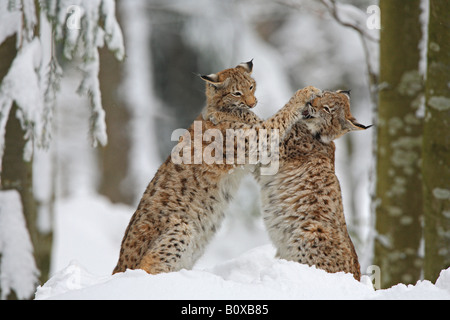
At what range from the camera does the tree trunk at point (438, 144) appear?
14.8 ft

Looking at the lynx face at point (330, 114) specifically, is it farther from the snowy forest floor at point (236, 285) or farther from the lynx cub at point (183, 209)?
the snowy forest floor at point (236, 285)

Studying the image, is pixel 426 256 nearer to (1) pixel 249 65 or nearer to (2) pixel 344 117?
(2) pixel 344 117

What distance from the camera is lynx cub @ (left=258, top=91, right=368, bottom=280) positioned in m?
4.25

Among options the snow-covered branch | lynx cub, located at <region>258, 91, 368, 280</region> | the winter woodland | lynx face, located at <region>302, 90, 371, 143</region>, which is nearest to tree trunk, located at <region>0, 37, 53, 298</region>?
the winter woodland

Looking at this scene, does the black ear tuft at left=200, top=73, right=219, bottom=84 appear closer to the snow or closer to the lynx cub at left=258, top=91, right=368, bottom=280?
the lynx cub at left=258, top=91, right=368, bottom=280

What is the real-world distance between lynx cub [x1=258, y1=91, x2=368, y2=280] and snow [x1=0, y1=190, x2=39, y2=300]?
2.08 metres

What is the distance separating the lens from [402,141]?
5.58 metres

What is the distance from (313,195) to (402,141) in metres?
1.58

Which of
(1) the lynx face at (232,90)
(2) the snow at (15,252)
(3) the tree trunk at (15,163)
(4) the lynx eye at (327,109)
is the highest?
(1) the lynx face at (232,90)

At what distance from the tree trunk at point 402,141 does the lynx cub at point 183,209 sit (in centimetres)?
128

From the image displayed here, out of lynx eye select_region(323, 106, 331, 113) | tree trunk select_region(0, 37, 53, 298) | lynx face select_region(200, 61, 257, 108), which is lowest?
tree trunk select_region(0, 37, 53, 298)

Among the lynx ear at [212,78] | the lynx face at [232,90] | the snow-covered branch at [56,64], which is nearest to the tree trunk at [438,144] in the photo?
the lynx face at [232,90]

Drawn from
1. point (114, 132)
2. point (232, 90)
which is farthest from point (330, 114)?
point (114, 132)
